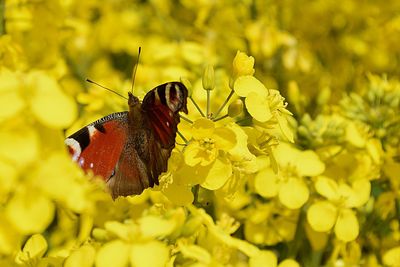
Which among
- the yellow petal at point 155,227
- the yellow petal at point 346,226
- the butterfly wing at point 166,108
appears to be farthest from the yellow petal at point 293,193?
the yellow petal at point 155,227

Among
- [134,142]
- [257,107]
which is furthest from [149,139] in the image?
[257,107]

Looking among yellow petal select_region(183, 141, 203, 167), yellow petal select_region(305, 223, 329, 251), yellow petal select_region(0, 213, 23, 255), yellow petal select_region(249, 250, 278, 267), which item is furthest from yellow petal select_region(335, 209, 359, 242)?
yellow petal select_region(0, 213, 23, 255)

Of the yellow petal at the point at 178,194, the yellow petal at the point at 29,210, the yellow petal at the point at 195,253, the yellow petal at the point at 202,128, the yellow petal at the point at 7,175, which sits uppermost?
the yellow petal at the point at 7,175

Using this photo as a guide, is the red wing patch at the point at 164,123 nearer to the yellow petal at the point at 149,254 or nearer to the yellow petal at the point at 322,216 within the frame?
the yellow petal at the point at 149,254

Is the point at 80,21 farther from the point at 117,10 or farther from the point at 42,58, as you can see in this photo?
the point at 42,58

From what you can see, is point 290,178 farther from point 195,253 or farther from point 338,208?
point 195,253

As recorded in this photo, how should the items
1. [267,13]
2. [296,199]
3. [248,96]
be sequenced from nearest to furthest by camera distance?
[248,96], [296,199], [267,13]

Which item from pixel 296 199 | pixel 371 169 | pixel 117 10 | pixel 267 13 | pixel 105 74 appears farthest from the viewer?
pixel 117 10

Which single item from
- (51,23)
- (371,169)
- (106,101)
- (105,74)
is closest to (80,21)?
(105,74)
